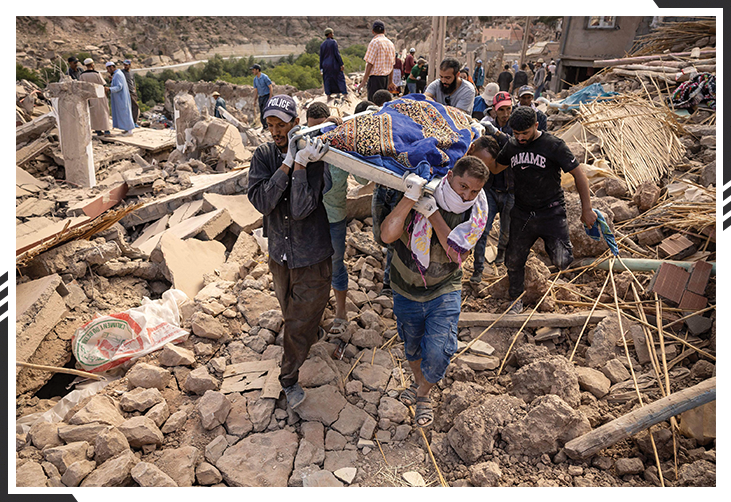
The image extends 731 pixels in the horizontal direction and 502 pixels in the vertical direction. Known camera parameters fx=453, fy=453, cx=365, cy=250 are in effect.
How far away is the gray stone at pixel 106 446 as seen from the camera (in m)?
2.69

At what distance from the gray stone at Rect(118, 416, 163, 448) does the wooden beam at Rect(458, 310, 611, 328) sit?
242cm

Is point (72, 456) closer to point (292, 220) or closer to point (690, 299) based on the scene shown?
point (292, 220)

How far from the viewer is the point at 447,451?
2861 millimetres

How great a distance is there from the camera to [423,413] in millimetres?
2996

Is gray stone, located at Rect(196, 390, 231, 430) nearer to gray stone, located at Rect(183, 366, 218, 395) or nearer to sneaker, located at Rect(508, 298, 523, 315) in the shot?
gray stone, located at Rect(183, 366, 218, 395)

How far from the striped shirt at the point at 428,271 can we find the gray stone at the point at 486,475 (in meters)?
1.02

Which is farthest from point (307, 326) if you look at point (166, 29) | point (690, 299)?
point (166, 29)

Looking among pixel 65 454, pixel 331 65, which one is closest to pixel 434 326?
pixel 65 454

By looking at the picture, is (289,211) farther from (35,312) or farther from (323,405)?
(35,312)

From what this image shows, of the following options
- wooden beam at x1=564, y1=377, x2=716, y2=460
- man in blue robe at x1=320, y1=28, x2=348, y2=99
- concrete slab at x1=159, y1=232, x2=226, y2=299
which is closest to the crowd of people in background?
man in blue robe at x1=320, y1=28, x2=348, y2=99

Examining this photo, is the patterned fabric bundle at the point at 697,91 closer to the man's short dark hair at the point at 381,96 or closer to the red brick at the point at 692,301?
the red brick at the point at 692,301

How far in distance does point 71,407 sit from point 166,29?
39.0 metres

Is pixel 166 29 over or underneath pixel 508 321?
over

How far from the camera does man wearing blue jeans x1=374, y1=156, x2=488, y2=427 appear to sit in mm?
2500
